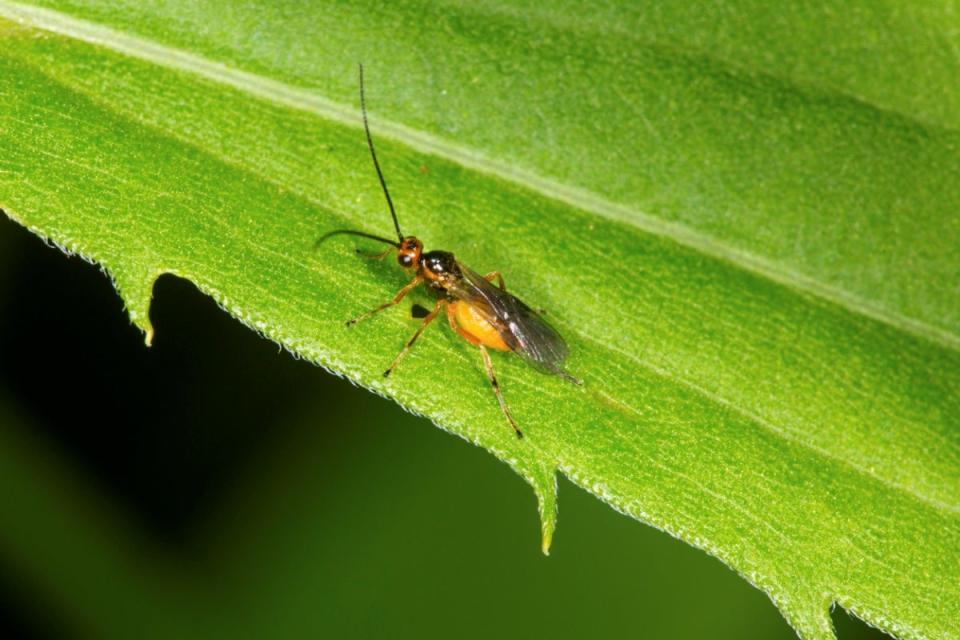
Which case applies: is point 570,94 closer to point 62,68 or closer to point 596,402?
point 596,402

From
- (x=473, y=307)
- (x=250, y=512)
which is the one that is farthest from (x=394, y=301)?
(x=250, y=512)

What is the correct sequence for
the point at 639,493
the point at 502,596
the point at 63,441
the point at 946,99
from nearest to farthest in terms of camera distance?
the point at 639,493 → the point at 946,99 → the point at 63,441 → the point at 502,596

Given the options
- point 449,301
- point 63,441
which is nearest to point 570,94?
point 449,301

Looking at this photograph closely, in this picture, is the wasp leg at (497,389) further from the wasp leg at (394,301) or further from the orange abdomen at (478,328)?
the wasp leg at (394,301)

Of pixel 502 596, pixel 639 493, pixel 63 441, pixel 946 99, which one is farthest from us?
pixel 502 596

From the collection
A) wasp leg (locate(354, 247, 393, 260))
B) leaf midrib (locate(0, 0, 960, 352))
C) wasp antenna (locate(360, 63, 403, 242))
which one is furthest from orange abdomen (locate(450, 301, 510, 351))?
leaf midrib (locate(0, 0, 960, 352))
